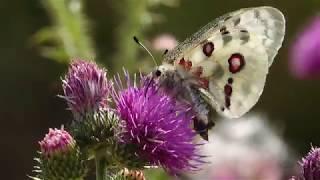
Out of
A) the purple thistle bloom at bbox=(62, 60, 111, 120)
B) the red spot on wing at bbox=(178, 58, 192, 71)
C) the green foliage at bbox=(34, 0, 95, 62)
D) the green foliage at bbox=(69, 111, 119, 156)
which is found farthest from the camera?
the green foliage at bbox=(34, 0, 95, 62)

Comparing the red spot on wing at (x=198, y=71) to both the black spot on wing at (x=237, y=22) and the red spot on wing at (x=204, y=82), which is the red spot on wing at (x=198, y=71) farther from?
the black spot on wing at (x=237, y=22)

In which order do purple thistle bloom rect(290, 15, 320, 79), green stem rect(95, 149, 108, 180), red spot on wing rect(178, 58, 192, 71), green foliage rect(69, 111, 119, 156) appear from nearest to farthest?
green stem rect(95, 149, 108, 180), green foliage rect(69, 111, 119, 156), red spot on wing rect(178, 58, 192, 71), purple thistle bloom rect(290, 15, 320, 79)

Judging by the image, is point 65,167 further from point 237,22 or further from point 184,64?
point 237,22

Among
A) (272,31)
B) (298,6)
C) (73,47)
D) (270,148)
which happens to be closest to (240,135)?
(270,148)

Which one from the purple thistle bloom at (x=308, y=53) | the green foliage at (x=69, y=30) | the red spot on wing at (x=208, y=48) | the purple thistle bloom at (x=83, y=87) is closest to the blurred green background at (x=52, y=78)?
the purple thistle bloom at (x=308, y=53)

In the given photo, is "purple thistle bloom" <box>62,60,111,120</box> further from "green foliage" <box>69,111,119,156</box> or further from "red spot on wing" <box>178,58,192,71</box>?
"red spot on wing" <box>178,58,192,71</box>

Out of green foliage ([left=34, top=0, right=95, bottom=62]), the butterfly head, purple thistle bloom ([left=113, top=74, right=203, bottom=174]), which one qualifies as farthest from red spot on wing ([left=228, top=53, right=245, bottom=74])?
green foliage ([left=34, top=0, right=95, bottom=62])

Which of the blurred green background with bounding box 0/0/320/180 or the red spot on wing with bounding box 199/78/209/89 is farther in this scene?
the blurred green background with bounding box 0/0/320/180
